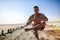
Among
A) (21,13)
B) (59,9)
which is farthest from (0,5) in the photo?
(59,9)

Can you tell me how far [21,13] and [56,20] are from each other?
0.43 meters

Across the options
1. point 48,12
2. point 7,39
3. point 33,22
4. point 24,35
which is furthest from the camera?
point 24,35

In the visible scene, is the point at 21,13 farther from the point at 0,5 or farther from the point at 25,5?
the point at 0,5

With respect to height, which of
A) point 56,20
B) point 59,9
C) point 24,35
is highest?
point 59,9

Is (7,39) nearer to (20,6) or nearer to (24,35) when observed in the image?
(24,35)

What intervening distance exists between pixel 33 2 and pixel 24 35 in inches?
23.2

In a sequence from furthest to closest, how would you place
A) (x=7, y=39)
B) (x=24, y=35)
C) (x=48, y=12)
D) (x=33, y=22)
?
(x=24, y=35)
(x=7, y=39)
(x=48, y=12)
(x=33, y=22)

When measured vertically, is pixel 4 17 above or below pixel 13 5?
below

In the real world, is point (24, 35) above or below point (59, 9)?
below

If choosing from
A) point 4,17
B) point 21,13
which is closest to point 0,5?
point 4,17

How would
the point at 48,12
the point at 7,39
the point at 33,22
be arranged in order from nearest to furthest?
the point at 33,22
the point at 48,12
the point at 7,39

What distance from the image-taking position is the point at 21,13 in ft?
6.41

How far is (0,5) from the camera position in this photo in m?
2.02

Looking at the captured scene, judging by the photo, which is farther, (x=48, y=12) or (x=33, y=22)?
(x=48, y=12)
